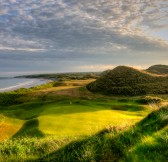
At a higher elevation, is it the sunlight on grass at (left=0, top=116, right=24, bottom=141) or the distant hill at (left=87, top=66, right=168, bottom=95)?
the distant hill at (left=87, top=66, right=168, bottom=95)

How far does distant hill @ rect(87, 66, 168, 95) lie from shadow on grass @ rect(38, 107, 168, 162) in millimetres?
63863

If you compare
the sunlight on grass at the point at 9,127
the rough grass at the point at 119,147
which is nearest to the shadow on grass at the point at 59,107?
the sunlight on grass at the point at 9,127

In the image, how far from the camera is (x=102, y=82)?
81.9 m

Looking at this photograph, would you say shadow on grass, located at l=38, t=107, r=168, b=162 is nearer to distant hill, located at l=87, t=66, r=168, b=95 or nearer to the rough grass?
the rough grass

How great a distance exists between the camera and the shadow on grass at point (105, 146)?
712 centimetres

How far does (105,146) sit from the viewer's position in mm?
7453

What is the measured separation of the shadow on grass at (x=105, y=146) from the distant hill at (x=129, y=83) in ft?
210

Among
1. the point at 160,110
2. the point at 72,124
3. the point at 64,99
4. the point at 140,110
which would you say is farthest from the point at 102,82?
the point at 160,110

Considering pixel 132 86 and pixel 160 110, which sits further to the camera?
pixel 132 86

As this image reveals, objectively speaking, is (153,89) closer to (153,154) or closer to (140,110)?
(140,110)

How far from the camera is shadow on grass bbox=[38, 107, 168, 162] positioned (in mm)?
7117

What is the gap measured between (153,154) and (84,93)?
216 ft

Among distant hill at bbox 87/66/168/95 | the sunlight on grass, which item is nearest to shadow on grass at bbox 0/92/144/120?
the sunlight on grass

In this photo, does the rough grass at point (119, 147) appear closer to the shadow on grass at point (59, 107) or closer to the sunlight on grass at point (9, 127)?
the sunlight on grass at point (9, 127)
